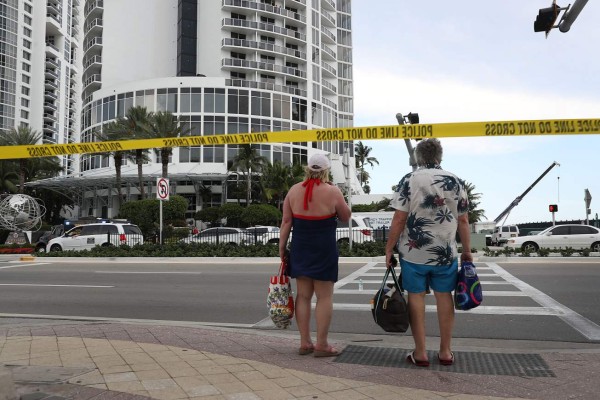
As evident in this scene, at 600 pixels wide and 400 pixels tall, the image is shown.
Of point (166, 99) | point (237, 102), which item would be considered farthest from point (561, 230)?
point (166, 99)

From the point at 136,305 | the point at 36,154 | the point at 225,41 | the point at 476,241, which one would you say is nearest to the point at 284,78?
the point at 225,41

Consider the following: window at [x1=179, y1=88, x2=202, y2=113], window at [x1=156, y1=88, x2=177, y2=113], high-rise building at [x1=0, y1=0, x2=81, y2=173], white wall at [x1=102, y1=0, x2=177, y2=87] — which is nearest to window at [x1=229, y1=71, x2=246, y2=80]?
window at [x1=179, y1=88, x2=202, y2=113]

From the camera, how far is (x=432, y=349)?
17.3ft

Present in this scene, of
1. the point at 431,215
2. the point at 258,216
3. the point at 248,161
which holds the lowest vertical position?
the point at 431,215

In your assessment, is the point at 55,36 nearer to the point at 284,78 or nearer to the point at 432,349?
the point at 284,78

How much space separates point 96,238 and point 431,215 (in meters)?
22.2

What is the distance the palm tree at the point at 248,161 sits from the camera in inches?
1982

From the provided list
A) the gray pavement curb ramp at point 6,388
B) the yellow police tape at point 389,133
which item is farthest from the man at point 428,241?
the yellow police tape at point 389,133

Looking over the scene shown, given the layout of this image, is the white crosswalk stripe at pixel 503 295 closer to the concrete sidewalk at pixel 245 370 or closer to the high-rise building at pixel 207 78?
the concrete sidewalk at pixel 245 370

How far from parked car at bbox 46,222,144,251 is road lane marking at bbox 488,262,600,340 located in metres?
17.7

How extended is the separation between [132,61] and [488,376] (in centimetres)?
6832

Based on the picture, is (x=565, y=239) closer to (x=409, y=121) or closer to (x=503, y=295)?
(x=409, y=121)

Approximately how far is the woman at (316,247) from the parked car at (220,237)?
18964mm

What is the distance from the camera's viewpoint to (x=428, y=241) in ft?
14.2
